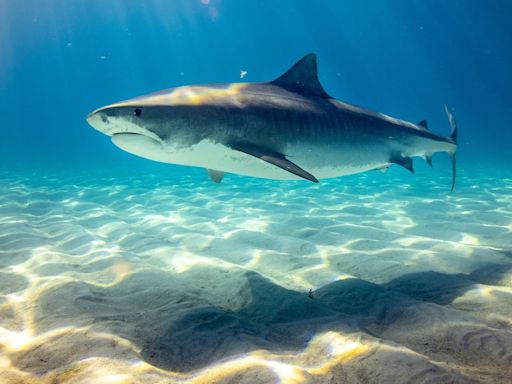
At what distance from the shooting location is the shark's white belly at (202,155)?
3.36 metres

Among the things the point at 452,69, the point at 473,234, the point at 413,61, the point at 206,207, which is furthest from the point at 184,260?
the point at 413,61

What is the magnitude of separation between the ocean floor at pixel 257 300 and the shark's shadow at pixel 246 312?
0.7 inches

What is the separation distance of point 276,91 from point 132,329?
3465mm

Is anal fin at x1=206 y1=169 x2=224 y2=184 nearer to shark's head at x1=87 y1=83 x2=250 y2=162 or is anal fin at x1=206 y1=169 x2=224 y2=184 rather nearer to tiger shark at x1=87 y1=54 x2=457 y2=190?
tiger shark at x1=87 y1=54 x2=457 y2=190

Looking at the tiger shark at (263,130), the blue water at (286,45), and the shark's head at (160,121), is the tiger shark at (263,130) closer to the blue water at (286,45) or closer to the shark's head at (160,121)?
the shark's head at (160,121)

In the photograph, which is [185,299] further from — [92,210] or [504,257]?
[92,210]

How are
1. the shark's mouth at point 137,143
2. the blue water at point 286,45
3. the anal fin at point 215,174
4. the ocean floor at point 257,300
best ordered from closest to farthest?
the ocean floor at point 257,300, the shark's mouth at point 137,143, the anal fin at point 215,174, the blue water at point 286,45

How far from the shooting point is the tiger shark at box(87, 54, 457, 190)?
10.9ft

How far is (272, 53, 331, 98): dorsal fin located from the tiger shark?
0.05 ft

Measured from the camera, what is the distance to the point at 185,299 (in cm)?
330

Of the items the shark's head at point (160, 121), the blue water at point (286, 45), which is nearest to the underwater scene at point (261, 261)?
the shark's head at point (160, 121)

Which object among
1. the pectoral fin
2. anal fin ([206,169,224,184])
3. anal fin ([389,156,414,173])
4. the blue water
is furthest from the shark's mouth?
the blue water

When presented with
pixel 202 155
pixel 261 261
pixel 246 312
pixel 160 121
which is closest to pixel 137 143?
pixel 160 121

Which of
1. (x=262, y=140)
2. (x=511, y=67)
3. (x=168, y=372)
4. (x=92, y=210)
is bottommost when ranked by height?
(x=168, y=372)
